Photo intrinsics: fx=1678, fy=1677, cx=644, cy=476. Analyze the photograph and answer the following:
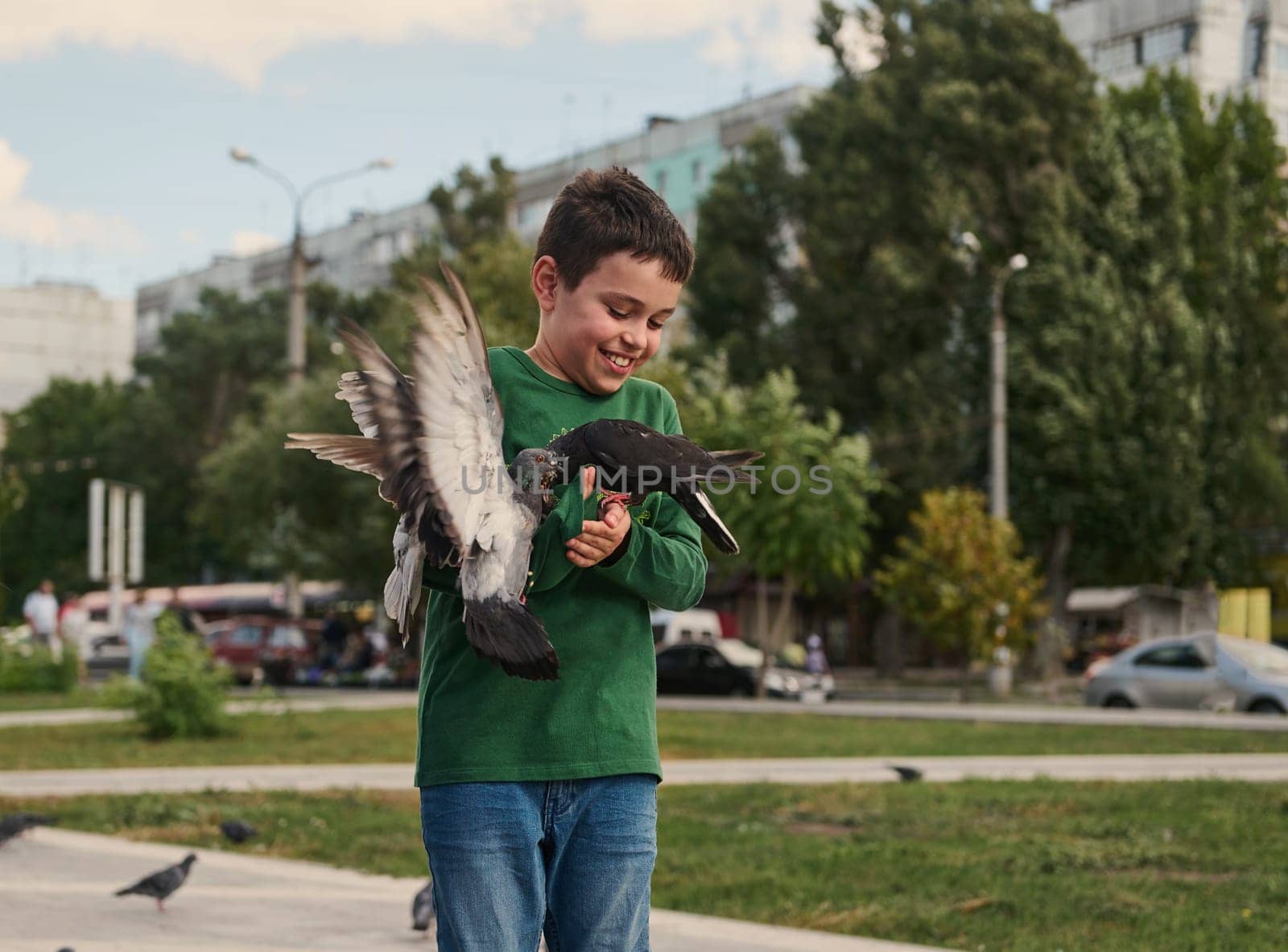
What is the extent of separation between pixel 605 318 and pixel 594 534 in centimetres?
42

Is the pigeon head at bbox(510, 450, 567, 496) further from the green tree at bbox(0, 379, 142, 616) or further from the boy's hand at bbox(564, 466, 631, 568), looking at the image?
the green tree at bbox(0, 379, 142, 616)

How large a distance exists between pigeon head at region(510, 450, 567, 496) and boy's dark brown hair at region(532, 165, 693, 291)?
33 cm

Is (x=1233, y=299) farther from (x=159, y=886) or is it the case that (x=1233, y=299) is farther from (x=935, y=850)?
(x=159, y=886)

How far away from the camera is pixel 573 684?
2.89 metres

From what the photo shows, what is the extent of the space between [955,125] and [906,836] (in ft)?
95.1

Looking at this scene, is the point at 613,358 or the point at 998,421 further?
the point at 998,421

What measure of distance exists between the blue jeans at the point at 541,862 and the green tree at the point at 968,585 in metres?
24.8

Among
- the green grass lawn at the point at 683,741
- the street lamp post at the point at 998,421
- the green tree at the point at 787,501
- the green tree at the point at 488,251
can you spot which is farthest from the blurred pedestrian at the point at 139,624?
the street lamp post at the point at 998,421

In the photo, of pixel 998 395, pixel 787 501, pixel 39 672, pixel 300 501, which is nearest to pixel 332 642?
pixel 300 501

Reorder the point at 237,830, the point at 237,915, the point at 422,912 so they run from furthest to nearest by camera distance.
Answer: the point at 237,830 → the point at 237,915 → the point at 422,912

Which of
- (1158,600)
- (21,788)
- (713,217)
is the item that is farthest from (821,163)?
(21,788)

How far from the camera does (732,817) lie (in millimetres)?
9961

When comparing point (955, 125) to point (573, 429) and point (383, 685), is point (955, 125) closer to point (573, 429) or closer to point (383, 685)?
point (383, 685)

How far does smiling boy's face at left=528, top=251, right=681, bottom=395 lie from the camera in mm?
2924
